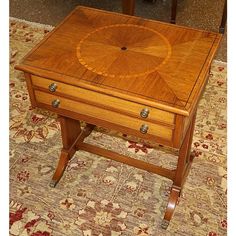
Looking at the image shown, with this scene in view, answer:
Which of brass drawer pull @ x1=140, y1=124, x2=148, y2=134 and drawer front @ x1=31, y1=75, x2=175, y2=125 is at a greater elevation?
drawer front @ x1=31, y1=75, x2=175, y2=125

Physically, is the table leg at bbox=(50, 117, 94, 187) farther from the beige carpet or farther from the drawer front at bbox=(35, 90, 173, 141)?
the drawer front at bbox=(35, 90, 173, 141)

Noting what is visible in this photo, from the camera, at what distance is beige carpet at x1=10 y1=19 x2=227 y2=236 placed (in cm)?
187

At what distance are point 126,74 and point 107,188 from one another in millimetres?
749

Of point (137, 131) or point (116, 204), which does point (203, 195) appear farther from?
point (137, 131)

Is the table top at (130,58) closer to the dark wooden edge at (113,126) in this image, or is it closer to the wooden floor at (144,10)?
the dark wooden edge at (113,126)

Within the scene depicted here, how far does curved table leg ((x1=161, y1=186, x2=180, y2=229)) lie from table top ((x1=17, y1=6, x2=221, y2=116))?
2.08 ft

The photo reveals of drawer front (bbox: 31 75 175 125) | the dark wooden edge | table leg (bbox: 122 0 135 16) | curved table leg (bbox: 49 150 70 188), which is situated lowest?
curved table leg (bbox: 49 150 70 188)

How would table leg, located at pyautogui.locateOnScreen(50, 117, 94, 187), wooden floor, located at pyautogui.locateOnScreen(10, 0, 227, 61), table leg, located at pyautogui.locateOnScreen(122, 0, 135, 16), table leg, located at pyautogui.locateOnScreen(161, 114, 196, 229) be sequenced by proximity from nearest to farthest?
table leg, located at pyautogui.locateOnScreen(161, 114, 196, 229) → table leg, located at pyautogui.locateOnScreen(50, 117, 94, 187) → table leg, located at pyautogui.locateOnScreen(122, 0, 135, 16) → wooden floor, located at pyautogui.locateOnScreen(10, 0, 227, 61)

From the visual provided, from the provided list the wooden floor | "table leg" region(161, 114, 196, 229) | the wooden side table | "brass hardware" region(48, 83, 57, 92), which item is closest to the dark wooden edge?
the wooden side table

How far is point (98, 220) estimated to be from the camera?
6.18 feet

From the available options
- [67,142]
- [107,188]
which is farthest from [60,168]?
[107,188]

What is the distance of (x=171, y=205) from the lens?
6.14 ft

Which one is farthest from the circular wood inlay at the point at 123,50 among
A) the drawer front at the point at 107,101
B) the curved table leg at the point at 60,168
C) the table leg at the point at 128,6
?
the table leg at the point at 128,6
